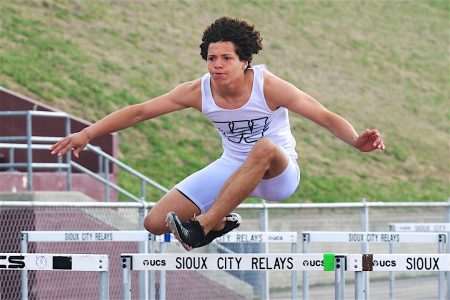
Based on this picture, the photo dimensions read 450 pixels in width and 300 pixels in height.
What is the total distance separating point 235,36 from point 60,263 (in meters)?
2.06

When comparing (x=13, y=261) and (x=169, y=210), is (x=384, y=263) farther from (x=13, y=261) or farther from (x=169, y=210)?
(x=13, y=261)

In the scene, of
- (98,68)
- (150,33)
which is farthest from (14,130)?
(150,33)

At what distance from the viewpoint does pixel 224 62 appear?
29.6ft

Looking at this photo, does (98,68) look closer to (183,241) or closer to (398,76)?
(398,76)

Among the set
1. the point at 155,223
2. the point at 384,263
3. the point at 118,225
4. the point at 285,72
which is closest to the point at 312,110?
the point at 384,263

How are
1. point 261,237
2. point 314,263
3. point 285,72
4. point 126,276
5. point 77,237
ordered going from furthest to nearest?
point 285,72 < point 261,237 < point 77,237 < point 126,276 < point 314,263

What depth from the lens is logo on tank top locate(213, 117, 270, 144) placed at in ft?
30.2

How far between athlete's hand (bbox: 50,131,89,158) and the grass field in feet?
46.8

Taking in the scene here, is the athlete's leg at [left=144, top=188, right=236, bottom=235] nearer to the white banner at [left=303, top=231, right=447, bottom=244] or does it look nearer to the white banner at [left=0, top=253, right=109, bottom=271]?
the white banner at [left=0, top=253, right=109, bottom=271]

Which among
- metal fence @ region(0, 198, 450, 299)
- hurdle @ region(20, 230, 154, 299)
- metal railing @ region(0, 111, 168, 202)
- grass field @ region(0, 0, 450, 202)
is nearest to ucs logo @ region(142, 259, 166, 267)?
hurdle @ region(20, 230, 154, 299)

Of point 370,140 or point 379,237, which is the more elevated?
point 370,140

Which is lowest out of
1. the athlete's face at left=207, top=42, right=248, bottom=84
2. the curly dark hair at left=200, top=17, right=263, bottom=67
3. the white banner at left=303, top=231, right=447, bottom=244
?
the white banner at left=303, top=231, right=447, bottom=244

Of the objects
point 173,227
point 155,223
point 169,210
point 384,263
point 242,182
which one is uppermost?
point 242,182

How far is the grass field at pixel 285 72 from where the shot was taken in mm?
26266
